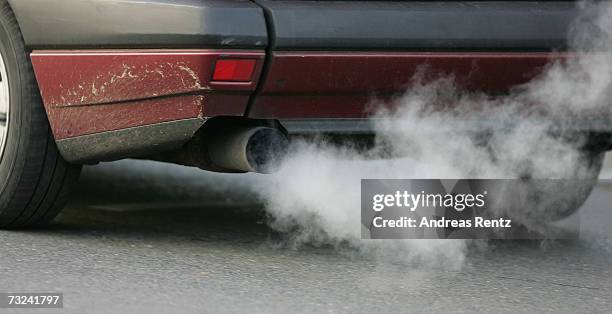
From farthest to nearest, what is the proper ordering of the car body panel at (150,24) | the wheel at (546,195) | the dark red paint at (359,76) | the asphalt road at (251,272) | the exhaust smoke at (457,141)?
the wheel at (546,195) < the exhaust smoke at (457,141) < the dark red paint at (359,76) < the car body panel at (150,24) < the asphalt road at (251,272)

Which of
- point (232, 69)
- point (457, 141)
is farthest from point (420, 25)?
point (232, 69)

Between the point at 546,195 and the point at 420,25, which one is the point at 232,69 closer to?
the point at 420,25

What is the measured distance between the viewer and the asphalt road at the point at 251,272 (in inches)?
147

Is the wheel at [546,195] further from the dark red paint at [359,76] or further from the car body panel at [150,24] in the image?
the car body panel at [150,24]

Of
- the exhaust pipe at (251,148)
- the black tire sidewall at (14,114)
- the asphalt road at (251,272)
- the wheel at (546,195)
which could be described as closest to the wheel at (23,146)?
the black tire sidewall at (14,114)

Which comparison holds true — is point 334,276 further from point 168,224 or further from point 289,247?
point 168,224

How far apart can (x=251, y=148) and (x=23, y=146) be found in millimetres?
833

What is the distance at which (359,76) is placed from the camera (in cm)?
427

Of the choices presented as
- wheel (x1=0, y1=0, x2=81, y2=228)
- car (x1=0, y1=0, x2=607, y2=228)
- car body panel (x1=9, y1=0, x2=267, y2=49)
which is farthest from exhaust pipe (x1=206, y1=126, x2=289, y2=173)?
wheel (x1=0, y1=0, x2=81, y2=228)

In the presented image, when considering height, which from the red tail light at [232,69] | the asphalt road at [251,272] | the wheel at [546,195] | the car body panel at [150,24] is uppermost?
the car body panel at [150,24]

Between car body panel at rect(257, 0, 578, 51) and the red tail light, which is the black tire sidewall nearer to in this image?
the red tail light

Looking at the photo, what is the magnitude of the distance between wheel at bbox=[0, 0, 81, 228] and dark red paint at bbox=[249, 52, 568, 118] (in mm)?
785

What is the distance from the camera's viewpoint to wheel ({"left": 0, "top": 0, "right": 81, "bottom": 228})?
14.7ft

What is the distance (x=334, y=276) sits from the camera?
13.6ft
